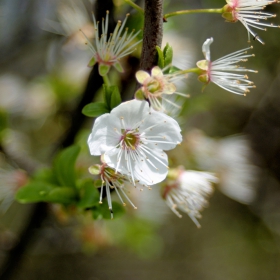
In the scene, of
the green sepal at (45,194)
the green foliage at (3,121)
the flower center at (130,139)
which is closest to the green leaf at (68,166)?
the green sepal at (45,194)

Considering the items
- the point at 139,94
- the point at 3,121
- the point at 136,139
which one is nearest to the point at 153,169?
the point at 136,139


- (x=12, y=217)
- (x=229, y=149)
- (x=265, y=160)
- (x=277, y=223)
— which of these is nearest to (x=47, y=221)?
(x=229, y=149)

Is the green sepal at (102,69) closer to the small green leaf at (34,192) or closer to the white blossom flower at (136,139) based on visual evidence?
the white blossom flower at (136,139)

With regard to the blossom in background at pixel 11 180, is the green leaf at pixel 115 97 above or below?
above

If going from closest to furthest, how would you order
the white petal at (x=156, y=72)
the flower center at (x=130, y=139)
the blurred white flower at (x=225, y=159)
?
the white petal at (x=156, y=72) < the flower center at (x=130, y=139) < the blurred white flower at (x=225, y=159)

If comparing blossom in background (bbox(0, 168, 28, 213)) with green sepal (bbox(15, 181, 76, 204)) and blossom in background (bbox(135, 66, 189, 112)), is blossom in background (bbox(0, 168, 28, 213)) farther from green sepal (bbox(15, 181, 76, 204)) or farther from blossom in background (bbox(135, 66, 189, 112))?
blossom in background (bbox(135, 66, 189, 112))

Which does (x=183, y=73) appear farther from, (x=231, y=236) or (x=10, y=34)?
(x=231, y=236)
